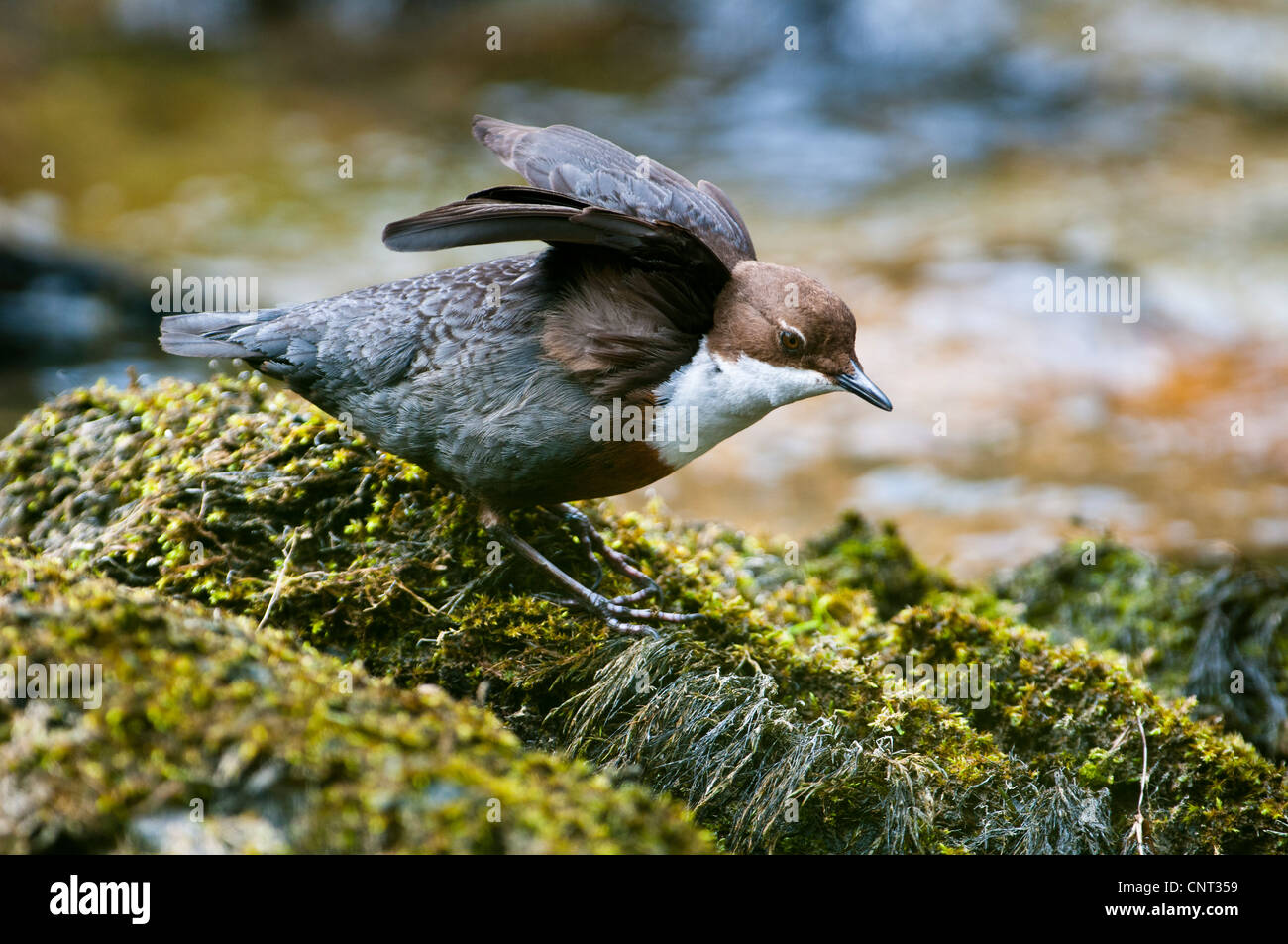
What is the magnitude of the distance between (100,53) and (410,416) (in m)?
17.2

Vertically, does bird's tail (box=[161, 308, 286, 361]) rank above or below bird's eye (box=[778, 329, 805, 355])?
above

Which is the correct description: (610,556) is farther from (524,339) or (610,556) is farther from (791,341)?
(791,341)

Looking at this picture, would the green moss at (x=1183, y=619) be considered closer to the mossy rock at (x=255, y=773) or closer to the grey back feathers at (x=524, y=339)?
the grey back feathers at (x=524, y=339)

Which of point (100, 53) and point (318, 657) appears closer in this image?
point (318, 657)

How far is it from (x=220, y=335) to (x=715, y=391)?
6.24 ft

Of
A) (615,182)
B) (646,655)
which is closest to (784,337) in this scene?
(615,182)

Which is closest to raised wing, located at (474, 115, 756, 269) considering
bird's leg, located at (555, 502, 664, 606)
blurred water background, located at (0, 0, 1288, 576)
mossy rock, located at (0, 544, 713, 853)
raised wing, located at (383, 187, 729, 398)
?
raised wing, located at (383, 187, 729, 398)

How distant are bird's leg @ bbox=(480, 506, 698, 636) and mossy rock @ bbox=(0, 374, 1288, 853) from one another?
2.9 inches

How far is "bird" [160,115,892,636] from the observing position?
3.47 metres

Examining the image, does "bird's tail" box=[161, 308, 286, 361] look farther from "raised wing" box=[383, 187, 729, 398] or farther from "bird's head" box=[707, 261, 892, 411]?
"bird's head" box=[707, 261, 892, 411]

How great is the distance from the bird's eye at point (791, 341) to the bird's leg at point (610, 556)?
100 centimetres
